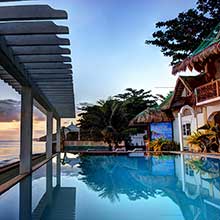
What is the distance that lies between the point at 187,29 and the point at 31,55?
50.3 ft

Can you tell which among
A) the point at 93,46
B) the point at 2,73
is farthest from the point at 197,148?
the point at 2,73

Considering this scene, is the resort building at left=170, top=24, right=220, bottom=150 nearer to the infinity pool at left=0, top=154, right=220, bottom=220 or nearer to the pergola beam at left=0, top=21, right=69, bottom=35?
the infinity pool at left=0, top=154, right=220, bottom=220

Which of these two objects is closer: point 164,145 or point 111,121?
point 164,145

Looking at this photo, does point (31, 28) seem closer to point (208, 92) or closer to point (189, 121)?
point (208, 92)

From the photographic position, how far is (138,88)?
1328 inches

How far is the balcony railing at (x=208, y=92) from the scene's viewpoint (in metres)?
14.6

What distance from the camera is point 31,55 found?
6277 mm

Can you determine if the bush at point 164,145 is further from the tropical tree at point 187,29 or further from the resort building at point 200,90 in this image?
the tropical tree at point 187,29

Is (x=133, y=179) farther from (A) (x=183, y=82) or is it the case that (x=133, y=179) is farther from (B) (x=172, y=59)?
(B) (x=172, y=59)

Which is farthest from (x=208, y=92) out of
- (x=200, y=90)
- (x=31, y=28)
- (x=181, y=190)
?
(x=31, y=28)

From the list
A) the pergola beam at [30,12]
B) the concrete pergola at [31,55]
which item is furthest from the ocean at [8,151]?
the pergola beam at [30,12]

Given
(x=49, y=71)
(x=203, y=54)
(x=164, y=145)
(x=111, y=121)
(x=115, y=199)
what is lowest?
(x=115, y=199)

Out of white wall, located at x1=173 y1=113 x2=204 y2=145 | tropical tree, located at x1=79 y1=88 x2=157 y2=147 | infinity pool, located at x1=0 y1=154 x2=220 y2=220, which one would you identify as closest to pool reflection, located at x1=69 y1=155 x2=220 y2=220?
infinity pool, located at x1=0 y1=154 x2=220 y2=220

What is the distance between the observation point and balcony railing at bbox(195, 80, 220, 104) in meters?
14.6
